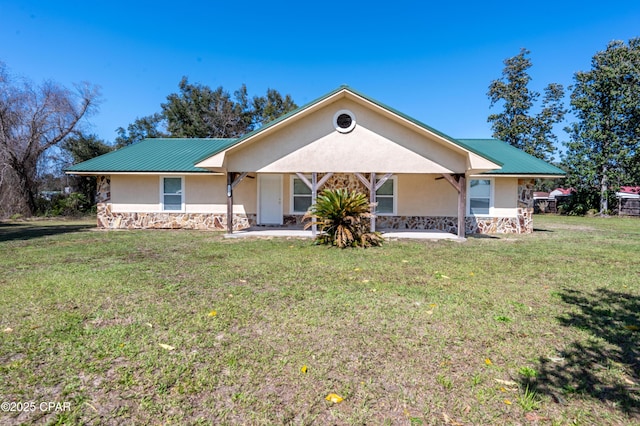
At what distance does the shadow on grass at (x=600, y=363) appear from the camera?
8.34ft

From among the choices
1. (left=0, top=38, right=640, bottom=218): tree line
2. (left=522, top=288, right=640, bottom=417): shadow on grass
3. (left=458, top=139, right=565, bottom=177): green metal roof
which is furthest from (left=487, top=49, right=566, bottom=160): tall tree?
(left=522, top=288, right=640, bottom=417): shadow on grass

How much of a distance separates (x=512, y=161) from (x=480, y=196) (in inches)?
83.6

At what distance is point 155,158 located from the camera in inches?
563

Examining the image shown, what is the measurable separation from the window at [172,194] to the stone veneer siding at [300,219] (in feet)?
1.13

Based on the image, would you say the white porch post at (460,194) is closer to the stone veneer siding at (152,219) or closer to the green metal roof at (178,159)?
the green metal roof at (178,159)

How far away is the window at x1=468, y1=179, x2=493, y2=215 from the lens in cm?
1354

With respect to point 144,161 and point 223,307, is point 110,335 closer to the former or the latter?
point 223,307

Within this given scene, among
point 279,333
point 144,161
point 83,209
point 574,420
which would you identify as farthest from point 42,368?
point 83,209

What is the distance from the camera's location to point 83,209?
70.8ft

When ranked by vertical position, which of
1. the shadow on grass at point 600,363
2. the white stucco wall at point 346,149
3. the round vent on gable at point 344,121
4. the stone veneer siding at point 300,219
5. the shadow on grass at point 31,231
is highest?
the round vent on gable at point 344,121

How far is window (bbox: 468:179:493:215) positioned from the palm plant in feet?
20.1

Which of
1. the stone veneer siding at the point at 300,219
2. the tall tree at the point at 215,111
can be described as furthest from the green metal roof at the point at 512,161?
the tall tree at the point at 215,111

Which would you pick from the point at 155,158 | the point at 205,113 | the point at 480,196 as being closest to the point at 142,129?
the point at 205,113

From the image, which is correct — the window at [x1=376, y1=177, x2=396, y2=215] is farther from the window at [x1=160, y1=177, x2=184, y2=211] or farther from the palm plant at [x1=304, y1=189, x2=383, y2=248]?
the window at [x1=160, y1=177, x2=184, y2=211]
